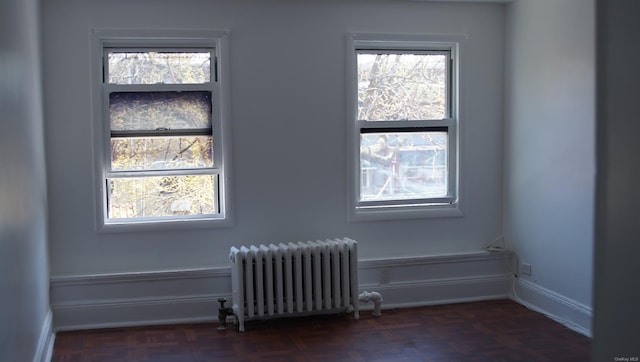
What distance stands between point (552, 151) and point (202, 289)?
2.89 m

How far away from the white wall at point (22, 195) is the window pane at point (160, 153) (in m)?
0.58

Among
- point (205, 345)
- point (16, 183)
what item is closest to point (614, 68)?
point (16, 183)

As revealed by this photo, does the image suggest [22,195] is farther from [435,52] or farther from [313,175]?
[435,52]

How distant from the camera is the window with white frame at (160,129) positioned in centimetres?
493

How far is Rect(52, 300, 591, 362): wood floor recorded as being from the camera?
164 inches

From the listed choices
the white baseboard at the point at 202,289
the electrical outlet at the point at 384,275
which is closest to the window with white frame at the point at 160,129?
the white baseboard at the point at 202,289

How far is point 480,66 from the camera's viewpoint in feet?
18.0

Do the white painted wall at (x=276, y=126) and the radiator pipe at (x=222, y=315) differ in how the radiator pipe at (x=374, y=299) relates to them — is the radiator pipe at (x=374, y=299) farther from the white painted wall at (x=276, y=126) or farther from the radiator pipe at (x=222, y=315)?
the radiator pipe at (x=222, y=315)

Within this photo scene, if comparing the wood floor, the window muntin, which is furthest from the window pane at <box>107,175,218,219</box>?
the wood floor

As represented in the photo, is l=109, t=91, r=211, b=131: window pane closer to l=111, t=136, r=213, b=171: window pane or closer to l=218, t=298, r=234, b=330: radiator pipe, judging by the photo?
l=111, t=136, r=213, b=171: window pane

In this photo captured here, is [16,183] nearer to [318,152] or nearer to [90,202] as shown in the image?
[90,202]

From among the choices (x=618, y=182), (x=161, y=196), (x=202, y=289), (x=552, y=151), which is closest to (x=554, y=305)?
(x=552, y=151)

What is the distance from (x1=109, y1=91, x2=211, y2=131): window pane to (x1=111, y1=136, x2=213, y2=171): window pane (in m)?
0.10

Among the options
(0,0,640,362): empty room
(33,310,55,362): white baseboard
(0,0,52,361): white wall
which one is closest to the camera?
(0,0,52,361): white wall
